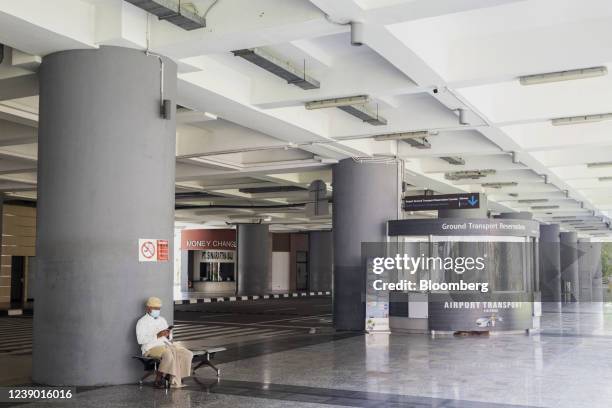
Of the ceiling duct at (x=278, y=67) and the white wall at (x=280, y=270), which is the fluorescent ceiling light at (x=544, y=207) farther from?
the ceiling duct at (x=278, y=67)

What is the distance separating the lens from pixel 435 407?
7582 mm

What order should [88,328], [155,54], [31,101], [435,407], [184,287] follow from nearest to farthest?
1. [435,407]
2. [88,328]
3. [155,54]
4. [31,101]
5. [184,287]

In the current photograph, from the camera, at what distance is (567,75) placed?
10.3 meters

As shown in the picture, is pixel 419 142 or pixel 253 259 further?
pixel 253 259

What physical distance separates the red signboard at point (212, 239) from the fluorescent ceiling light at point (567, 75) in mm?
30738

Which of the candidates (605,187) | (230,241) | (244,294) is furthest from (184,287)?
(605,187)

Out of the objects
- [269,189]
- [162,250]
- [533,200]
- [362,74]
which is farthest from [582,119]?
[533,200]

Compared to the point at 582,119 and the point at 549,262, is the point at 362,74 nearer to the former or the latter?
the point at 582,119

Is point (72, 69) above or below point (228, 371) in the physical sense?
above

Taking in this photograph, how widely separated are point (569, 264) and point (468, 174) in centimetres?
2257

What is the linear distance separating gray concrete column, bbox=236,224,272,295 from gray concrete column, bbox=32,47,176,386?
87.3 ft

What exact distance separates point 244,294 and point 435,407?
28356mm

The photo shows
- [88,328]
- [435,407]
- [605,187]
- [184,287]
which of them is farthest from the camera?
[184,287]

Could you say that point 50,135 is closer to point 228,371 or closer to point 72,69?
point 72,69
